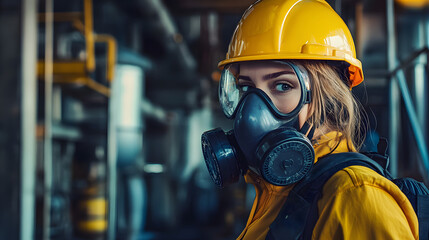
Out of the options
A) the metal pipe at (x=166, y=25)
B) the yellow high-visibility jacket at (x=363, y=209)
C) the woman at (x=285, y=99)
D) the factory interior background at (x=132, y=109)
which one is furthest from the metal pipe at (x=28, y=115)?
the metal pipe at (x=166, y=25)

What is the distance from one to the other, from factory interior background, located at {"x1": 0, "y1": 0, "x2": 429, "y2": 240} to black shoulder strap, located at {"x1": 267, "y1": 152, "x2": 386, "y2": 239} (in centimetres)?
32

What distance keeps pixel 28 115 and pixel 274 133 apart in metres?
2.53

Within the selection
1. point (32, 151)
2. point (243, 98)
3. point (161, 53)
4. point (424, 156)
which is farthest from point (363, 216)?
point (161, 53)

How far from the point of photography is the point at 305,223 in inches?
38.1

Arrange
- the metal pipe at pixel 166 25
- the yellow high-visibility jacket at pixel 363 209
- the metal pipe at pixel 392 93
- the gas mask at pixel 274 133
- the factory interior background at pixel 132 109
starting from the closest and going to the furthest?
1. the yellow high-visibility jacket at pixel 363 209
2. the gas mask at pixel 274 133
3. the metal pipe at pixel 392 93
4. the factory interior background at pixel 132 109
5. the metal pipe at pixel 166 25

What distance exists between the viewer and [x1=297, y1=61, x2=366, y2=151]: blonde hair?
116 centimetres

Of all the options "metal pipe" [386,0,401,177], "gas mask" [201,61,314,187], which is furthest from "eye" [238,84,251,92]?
"metal pipe" [386,0,401,177]

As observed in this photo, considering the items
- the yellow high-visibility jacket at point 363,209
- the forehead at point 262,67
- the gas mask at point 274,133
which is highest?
the forehead at point 262,67

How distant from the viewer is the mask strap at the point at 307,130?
117 cm

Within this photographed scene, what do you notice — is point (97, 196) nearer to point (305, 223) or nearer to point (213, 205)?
point (213, 205)

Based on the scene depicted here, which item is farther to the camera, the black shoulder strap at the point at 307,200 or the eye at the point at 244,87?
the eye at the point at 244,87

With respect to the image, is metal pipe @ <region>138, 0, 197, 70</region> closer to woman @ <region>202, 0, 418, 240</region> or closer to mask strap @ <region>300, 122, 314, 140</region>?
woman @ <region>202, 0, 418, 240</region>

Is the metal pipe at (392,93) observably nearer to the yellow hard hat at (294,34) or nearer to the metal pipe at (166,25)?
the yellow hard hat at (294,34)

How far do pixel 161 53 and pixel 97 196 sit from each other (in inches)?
169
